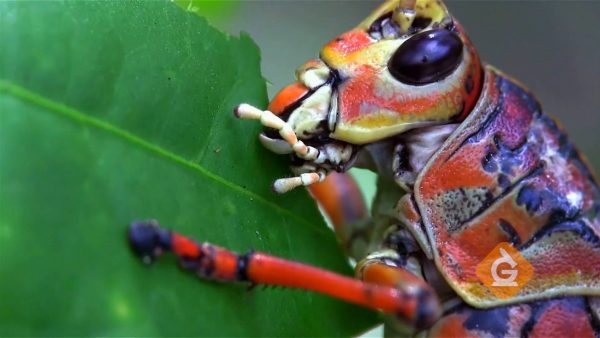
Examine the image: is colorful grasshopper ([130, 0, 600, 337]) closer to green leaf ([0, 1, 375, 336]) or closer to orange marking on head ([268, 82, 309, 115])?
orange marking on head ([268, 82, 309, 115])

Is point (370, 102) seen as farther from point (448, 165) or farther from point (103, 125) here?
point (103, 125)

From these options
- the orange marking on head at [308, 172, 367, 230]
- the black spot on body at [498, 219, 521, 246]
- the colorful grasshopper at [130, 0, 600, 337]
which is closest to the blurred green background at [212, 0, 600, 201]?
the orange marking on head at [308, 172, 367, 230]

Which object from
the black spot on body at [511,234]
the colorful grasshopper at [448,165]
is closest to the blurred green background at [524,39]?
the colorful grasshopper at [448,165]

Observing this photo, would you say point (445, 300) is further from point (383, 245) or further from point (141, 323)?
point (141, 323)

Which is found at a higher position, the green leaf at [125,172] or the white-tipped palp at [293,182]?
the green leaf at [125,172]

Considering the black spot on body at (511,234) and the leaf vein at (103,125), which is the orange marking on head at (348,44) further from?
the black spot on body at (511,234)

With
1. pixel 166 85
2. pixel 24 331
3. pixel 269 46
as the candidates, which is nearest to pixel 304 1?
pixel 269 46

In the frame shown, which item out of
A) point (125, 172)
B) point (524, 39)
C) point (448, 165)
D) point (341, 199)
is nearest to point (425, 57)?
point (448, 165)
